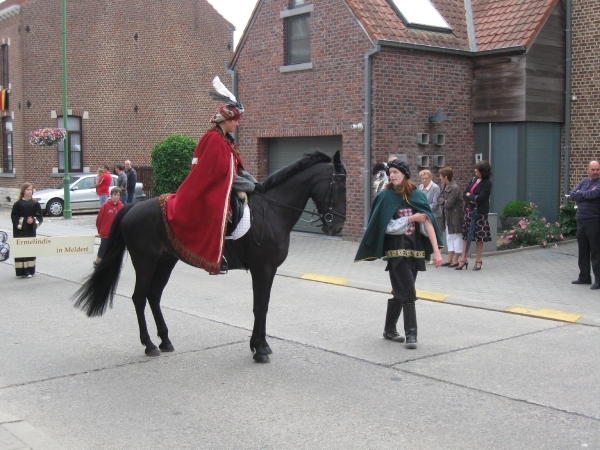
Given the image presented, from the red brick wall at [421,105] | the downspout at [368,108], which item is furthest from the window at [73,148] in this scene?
the red brick wall at [421,105]

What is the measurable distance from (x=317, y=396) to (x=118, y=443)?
168 cm

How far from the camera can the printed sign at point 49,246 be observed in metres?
11.7

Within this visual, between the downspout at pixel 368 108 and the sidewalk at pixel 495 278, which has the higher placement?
the downspout at pixel 368 108

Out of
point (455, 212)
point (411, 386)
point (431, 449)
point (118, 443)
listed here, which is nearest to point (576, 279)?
point (455, 212)

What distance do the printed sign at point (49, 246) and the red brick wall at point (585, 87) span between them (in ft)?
36.8

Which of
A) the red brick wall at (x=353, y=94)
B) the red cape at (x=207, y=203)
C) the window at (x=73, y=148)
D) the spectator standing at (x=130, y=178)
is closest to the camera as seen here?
the red cape at (x=207, y=203)

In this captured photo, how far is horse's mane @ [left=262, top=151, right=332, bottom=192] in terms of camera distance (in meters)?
7.20

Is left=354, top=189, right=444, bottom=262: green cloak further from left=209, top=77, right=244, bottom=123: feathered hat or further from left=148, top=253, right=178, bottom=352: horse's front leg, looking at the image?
left=148, top=253, right=178, bottom=352: horse's front leg

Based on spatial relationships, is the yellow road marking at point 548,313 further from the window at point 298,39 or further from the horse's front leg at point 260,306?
the window at point 298,39

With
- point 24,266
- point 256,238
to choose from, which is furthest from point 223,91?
point 24,266

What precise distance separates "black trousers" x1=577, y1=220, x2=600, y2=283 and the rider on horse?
20.0ft

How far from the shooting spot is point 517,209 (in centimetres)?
1581

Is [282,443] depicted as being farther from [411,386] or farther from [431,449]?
[411,386]

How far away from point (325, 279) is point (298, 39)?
7804 mm
